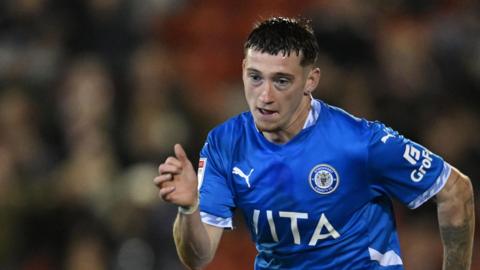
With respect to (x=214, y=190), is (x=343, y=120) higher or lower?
higher

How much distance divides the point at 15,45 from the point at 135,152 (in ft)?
6.84

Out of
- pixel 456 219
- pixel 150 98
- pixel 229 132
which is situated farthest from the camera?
pixel 150 98

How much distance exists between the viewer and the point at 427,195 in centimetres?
489

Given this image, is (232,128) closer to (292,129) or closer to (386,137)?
(292,129)

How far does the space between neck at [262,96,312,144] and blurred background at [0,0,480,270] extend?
3571 mm

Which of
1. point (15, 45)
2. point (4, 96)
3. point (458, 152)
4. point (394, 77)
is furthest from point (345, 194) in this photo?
point (15, 45)

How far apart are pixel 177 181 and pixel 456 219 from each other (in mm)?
1394

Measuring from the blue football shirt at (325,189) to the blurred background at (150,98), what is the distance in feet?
11.5

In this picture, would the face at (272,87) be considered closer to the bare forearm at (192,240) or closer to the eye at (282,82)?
the eye at (282,82)

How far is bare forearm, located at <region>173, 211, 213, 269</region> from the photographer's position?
4.64 m

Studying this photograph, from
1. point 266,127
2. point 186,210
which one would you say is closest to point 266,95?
point 266,127

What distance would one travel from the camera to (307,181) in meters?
4.90

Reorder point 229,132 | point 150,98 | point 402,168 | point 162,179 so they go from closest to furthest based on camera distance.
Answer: point 162,179 → point 402,168 → point 229,132 → point 150,98

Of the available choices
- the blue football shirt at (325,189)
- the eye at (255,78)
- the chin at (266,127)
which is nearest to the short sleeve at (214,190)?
the blue football shirt at (325,189)
